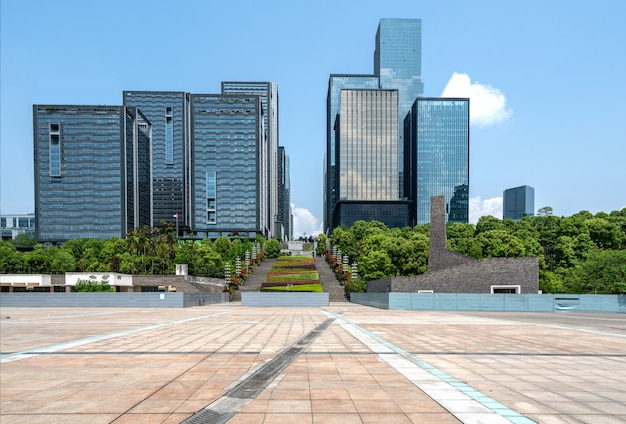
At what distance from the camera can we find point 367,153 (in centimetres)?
18512

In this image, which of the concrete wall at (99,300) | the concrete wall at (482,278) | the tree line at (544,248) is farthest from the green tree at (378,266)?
the concrete wall at (99,300)

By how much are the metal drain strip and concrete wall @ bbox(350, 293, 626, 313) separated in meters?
28.2

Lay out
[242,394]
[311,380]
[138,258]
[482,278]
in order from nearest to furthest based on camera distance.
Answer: [242,394], [311,380], [482,278], [138,258]

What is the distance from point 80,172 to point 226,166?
5797 cm

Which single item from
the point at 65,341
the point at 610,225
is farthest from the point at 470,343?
the point at 610,225

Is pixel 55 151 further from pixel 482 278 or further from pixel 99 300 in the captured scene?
pixel 482 278

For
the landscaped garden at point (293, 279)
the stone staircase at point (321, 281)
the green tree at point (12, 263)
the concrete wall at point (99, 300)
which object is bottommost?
the stone staircase at point (321, 281)

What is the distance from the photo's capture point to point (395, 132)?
183 meters

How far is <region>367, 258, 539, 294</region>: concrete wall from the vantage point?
1828 inches

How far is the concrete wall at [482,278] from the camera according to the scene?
4644 cm

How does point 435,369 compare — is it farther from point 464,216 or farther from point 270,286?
point 464,216

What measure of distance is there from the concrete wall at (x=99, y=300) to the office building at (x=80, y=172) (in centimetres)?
13704

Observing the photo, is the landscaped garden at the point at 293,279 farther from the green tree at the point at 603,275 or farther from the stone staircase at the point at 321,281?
the green tree at the point at 603,275

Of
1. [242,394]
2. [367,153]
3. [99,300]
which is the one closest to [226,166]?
[367,153]
